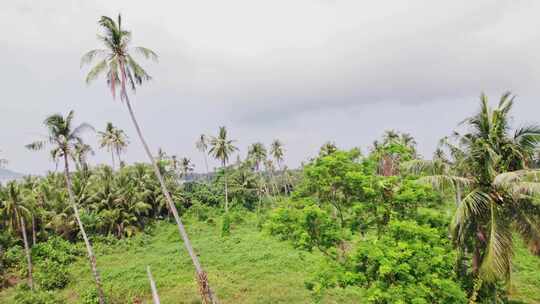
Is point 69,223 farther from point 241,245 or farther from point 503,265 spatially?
point 503,265

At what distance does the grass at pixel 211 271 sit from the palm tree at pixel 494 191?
7.25 m

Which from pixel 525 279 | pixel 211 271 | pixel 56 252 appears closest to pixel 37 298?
pixel 56 252

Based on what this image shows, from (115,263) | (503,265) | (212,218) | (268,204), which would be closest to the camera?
(503,265)

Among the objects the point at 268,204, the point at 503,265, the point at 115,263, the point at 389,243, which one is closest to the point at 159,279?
the point at 115,263

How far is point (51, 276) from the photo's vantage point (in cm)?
2433

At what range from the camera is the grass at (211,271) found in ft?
65.1

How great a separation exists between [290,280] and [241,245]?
1032 cm

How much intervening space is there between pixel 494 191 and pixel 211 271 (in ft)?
65.3

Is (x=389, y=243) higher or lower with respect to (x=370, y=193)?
lower

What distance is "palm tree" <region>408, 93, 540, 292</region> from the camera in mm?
9148

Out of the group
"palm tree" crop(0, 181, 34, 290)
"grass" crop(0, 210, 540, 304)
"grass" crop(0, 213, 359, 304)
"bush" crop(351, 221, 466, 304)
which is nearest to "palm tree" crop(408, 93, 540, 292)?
"bush" crop(351, 221, 466, 304)

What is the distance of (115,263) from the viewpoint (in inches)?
1148

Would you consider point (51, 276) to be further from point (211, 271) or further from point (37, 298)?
point (211, 271)

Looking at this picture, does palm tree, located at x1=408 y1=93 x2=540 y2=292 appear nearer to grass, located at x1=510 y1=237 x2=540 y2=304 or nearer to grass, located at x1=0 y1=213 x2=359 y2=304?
grass, located at x1=510 y1=237 x2=540 y2=304
